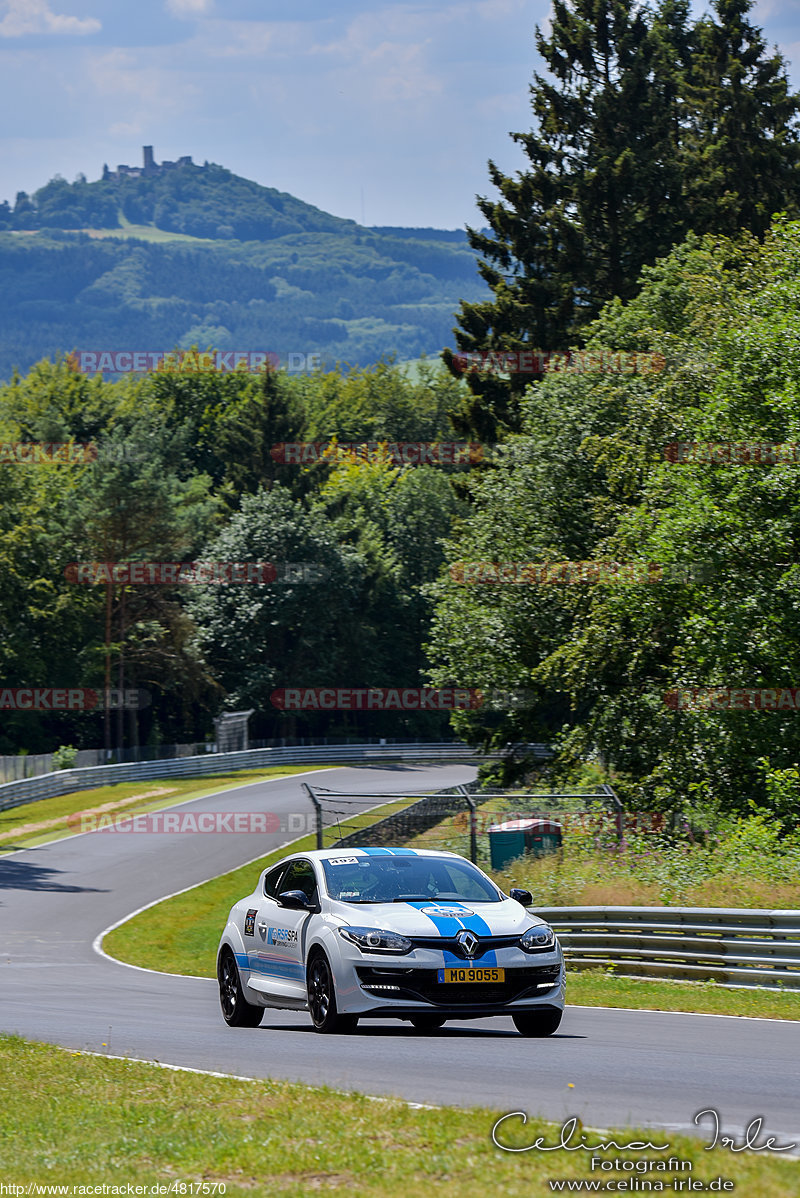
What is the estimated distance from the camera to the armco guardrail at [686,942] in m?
16.1

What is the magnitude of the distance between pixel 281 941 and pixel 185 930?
20.6 metres

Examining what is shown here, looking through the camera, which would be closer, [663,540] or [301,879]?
[301,879]

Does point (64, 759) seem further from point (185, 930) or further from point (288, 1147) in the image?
point (288, 1147)

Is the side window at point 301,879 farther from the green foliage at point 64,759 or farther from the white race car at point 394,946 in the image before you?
the green foliage at point 64,759

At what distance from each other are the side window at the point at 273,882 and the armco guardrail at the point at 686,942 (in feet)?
19.5

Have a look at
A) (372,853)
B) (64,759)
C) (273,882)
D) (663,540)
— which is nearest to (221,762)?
(64,759)

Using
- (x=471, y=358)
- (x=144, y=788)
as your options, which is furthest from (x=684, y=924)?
(x=144, y=788)

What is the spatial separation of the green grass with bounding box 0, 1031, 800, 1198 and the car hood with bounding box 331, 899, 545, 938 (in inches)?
87.7

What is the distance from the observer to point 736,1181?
604cm

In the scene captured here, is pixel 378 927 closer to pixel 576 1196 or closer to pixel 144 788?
pixel 576 1196

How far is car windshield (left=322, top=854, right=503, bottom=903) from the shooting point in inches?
475

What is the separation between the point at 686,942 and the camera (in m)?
17.8

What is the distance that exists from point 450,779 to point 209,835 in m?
19.2

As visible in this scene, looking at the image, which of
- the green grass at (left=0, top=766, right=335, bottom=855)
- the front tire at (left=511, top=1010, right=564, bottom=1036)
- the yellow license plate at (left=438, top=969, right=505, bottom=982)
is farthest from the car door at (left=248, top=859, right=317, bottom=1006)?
the green grass at (left=0, top=766, right=335, bottom=855)
